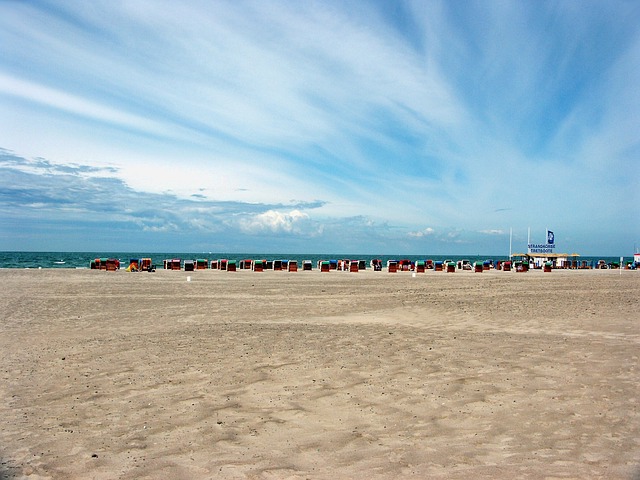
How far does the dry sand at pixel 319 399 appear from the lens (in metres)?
4.29

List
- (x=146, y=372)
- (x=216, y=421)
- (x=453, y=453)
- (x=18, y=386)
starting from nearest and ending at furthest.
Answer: (x=453, y=453), (x=216, y=421), (x=18, y=386), (x=146, y=372)

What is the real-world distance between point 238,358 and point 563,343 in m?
6.27

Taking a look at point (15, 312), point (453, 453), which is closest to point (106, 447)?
point (453, 453)

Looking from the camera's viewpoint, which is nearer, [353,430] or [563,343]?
[353,430]

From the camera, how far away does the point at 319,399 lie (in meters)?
6.01

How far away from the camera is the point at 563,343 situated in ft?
30.8

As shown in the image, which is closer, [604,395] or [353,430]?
[353,430]

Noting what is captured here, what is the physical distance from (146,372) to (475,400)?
15.6 ft

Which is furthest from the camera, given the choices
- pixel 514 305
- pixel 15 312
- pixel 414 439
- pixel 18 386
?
pixel 514 305

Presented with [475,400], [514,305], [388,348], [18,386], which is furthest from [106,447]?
[514,305]

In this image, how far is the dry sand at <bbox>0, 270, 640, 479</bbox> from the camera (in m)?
4.29

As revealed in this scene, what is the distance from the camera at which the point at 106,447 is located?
4.61 meters

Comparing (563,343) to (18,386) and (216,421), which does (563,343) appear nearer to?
(216,421)

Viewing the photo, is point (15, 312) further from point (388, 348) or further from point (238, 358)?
point (388, 348)
